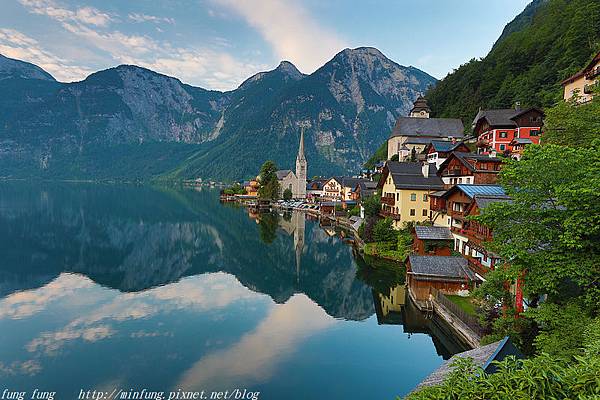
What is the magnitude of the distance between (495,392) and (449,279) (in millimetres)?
24326

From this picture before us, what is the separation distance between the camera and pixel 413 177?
5056 centimetres

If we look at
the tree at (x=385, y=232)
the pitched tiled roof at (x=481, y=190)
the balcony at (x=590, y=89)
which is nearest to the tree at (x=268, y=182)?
the tree at (x=385, y=232)

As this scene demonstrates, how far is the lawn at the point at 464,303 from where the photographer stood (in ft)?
80.6

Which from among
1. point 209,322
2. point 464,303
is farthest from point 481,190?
point 209,322

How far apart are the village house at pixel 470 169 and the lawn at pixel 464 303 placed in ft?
61.0

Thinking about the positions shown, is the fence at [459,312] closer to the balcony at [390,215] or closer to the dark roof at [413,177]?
the balcony at [390,215]

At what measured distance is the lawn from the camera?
24581 mm

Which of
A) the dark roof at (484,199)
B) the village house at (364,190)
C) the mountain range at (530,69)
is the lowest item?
the village house at (364,190)

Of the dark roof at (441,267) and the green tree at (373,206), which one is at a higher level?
the green tree at (373,206)

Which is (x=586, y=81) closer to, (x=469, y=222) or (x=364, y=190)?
(x=469, y=222)

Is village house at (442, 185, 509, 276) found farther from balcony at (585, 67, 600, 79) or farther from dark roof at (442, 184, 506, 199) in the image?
balcony at (585, 67, 600, 79)

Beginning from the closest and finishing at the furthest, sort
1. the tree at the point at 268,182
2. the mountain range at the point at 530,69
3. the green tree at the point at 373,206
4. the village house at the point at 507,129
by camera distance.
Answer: the green tree at the point at 373,206 → the village house at the point at 507,129 → the mountain range at the point at 530,69 → the tree at the point at 268,182

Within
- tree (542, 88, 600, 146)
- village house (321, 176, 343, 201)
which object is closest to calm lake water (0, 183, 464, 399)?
tree (542, 88, 600, 146)

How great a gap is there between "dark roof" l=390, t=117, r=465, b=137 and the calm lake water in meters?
48.7
